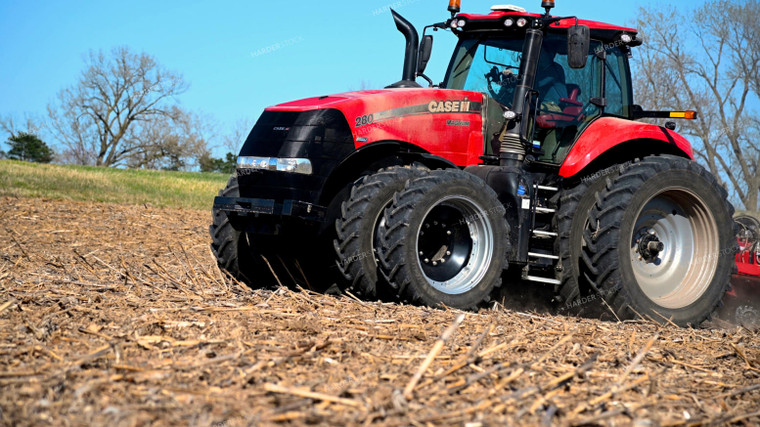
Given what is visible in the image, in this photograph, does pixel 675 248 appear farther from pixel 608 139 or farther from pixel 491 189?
pixel 491 189

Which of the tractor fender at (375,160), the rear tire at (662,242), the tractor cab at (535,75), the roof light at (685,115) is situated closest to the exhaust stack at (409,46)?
the tractor cab at (535,75)

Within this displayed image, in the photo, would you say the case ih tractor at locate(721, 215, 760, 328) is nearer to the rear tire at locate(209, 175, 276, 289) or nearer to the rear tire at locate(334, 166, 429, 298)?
the rear tire at locate(334, 166, 429, 298)

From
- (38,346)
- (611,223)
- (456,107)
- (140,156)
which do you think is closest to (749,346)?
(611,223)

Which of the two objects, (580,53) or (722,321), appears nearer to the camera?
(580,53)

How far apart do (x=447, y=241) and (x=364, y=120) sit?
1.15 meters

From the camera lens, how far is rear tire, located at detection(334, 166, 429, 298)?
18.0ft

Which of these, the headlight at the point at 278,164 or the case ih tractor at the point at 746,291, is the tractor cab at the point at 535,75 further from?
the case ih tractor at the point at 746,291

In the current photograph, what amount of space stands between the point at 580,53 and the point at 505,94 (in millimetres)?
1006

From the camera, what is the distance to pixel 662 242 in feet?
22.7

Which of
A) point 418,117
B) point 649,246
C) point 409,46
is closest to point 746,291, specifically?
point 649,246

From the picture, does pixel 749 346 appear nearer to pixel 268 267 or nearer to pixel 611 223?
pixel 611 223

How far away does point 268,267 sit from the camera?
6480 mm

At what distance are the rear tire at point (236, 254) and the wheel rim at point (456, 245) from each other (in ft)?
4.77

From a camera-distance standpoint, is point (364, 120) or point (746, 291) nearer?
point (364, 120)
